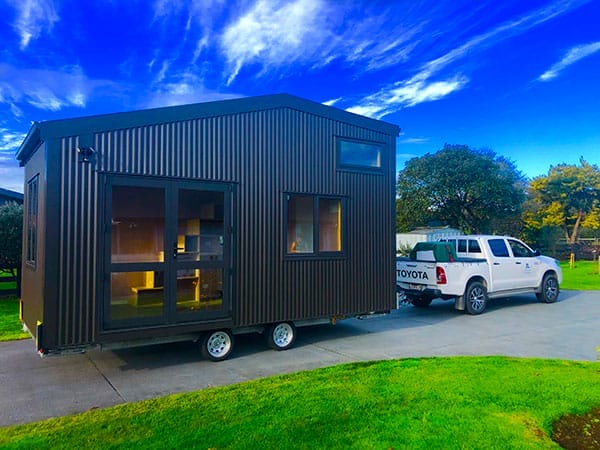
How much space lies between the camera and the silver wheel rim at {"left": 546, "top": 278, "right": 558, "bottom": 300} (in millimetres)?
11961

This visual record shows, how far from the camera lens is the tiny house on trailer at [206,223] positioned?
17.1ft

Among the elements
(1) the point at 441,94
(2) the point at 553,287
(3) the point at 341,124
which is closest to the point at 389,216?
(3) the point at 341,124

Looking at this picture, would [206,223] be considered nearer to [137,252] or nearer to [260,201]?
[260,201]

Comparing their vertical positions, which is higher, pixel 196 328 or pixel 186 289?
pixel 186 289

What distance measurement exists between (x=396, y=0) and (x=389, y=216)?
5.01m

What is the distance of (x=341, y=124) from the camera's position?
7426mm

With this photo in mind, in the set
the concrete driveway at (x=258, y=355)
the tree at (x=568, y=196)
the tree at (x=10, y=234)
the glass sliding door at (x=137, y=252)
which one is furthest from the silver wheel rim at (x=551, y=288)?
the tree at (x=568, y=196)

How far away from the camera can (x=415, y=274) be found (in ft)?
34.8

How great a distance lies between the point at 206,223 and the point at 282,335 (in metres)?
2.16

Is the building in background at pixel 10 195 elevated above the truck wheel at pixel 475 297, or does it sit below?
above

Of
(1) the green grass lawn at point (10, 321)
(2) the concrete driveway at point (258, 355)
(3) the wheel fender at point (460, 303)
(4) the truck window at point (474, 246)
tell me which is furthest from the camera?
(4) the truck window at point (474, 246)

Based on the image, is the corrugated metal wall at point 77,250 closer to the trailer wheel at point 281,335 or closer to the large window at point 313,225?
the trailer wheel at point 281,335

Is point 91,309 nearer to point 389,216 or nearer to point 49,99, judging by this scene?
point 389,216

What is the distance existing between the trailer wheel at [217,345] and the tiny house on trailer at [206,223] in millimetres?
19
